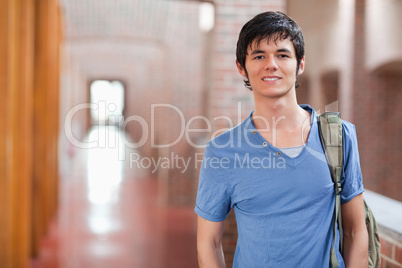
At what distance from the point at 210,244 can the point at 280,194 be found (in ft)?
1.02

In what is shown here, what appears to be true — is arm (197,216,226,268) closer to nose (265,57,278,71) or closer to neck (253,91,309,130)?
neck (253,91,309,130)

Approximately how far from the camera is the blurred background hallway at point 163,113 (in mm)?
3730

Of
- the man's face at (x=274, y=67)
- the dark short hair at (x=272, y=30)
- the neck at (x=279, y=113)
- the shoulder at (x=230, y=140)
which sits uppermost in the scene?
the dark short hair at (x=272, y=30)

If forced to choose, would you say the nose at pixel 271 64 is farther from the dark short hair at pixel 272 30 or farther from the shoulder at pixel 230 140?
the shoulder at pixel 230 140

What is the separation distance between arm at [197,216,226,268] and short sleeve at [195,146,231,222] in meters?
0.03

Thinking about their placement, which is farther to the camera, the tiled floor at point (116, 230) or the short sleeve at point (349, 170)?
the tiled floor at point (116, 230)

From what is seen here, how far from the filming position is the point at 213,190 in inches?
58.8

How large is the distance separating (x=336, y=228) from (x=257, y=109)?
0.47 meters

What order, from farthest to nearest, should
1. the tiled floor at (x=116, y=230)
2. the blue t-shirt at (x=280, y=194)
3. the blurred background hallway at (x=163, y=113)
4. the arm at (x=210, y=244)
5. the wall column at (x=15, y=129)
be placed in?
the tiled floor at (x=116, y=230), the blurred background hallway at (x=163, y=113), the wall column at (x=15, y=129), the arm at (x=210, y=244), the blue t-shirt at (x=280, y=194)

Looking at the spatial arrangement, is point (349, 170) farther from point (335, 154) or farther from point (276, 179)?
point (276, 179)

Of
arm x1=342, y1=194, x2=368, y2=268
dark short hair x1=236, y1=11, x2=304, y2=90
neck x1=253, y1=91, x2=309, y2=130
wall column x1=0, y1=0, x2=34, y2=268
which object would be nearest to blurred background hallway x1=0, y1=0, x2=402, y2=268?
wall column x1=0, y1=0, x2=34, y2=268

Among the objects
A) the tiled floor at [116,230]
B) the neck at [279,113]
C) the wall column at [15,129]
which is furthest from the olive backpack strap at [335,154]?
the tiled floor at [116,230]

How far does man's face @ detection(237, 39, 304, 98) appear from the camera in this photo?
1449mm

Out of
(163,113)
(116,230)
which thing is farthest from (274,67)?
(163,113)
